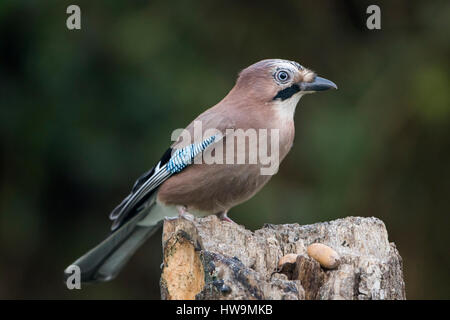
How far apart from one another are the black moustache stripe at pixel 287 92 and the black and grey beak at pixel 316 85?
0.04m

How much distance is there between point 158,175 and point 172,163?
0.50 ft

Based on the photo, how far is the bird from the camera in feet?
15.3

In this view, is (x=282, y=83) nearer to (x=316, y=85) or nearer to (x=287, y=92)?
(x=287, y=92)

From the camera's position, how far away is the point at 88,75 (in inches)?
275

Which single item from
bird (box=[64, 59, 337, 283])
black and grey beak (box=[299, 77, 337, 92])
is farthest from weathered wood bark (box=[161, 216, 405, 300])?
black and grey beak (box=[299, 77, 337, 92])

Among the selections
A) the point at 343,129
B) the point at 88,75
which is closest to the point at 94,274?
the point at 88,75

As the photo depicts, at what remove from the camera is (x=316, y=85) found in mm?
4824

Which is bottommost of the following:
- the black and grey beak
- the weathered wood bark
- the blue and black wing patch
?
the weathered wood bark

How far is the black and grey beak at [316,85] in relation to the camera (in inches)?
189

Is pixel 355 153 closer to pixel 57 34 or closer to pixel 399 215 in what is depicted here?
pixel 399 215

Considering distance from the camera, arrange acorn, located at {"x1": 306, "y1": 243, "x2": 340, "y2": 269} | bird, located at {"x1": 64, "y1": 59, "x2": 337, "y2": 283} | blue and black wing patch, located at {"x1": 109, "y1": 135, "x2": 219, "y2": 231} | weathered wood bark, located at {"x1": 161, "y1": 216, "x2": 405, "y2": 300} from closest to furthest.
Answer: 1. weathered wood bark, located at {"x1": 161, "y1": 216, "x2": 405, "y2": 300}
2. acorn, located at {"x1": 306, "y1": 243, "x2": 340, "y2": 269}
3. bird, located at {"x1": 64, "y1": 59, "x2": 337, "y2": 283}
4. blue and black wing patch, located at {"x1": 109, "y1": 135, "x2": 219, "y2": 231}

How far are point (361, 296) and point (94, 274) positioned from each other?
2.62 metres

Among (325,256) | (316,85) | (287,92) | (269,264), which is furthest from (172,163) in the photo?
(325,256)

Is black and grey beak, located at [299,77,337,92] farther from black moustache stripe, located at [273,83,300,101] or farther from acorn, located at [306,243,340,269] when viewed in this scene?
acorn, located at [306,243,340,269]
